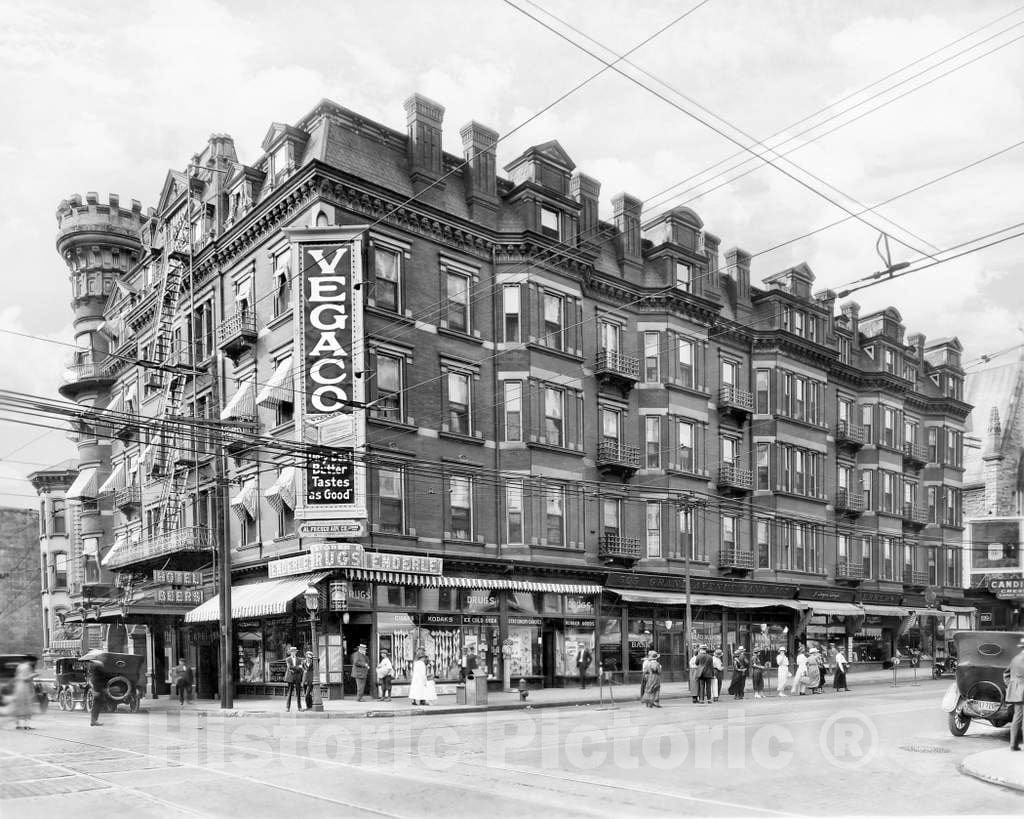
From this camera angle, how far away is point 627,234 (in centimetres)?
4166

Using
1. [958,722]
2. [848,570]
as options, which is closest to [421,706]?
[958,722]

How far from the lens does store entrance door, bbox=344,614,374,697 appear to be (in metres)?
31.1

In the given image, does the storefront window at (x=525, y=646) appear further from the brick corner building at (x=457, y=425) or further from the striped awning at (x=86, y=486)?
the striped awning at (x=86, y=486)

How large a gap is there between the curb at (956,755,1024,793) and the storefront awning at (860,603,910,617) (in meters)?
37.3

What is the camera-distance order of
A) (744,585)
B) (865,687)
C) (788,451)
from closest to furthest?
(865,687) < (744,585) < (788,451)

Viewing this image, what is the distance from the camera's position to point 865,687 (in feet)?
124

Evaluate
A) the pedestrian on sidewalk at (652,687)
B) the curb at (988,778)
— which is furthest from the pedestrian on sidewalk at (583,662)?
the curb at (988,778)

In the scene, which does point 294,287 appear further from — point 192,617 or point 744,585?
point 744,585

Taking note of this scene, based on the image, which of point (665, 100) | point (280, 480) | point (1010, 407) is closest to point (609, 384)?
point (280, 480)

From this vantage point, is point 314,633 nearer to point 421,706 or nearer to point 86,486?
point 421,706

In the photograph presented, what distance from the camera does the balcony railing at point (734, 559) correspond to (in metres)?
43.0

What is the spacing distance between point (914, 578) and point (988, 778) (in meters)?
45.8

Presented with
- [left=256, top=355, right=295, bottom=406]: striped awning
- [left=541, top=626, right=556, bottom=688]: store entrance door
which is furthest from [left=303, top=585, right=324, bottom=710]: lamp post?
[left=541, top=626, right=556, bottom=688]: store entrance door

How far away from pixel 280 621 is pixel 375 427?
731 cm
